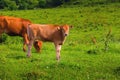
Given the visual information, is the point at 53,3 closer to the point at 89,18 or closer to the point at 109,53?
the point at 89,18

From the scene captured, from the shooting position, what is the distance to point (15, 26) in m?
17.1

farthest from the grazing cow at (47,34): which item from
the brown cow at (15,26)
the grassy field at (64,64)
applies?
the brown cow at (15,26)

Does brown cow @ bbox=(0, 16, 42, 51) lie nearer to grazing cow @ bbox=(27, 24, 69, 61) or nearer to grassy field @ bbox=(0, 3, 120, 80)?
grassy field @ bbox=(0, 3, 120, 80)

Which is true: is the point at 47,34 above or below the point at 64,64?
above

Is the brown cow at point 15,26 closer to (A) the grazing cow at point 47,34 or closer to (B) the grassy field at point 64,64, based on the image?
(B) the grassy field at point 64,64

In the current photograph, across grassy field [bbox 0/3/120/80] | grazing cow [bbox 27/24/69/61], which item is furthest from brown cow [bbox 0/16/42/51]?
grazing cow [bbox 27/24/69/61]

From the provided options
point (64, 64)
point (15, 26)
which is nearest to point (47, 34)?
point (64, 64)

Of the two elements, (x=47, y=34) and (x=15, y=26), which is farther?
(x=15, y=26)

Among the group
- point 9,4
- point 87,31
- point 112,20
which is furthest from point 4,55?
point 9,4

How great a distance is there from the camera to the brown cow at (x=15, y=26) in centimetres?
1694

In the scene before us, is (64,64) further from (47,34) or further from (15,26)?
(15,26)

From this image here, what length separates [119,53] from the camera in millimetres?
15969

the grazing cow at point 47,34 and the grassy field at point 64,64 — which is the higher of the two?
the grazing cow at point 47,34

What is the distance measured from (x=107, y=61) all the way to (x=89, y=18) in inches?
1110
